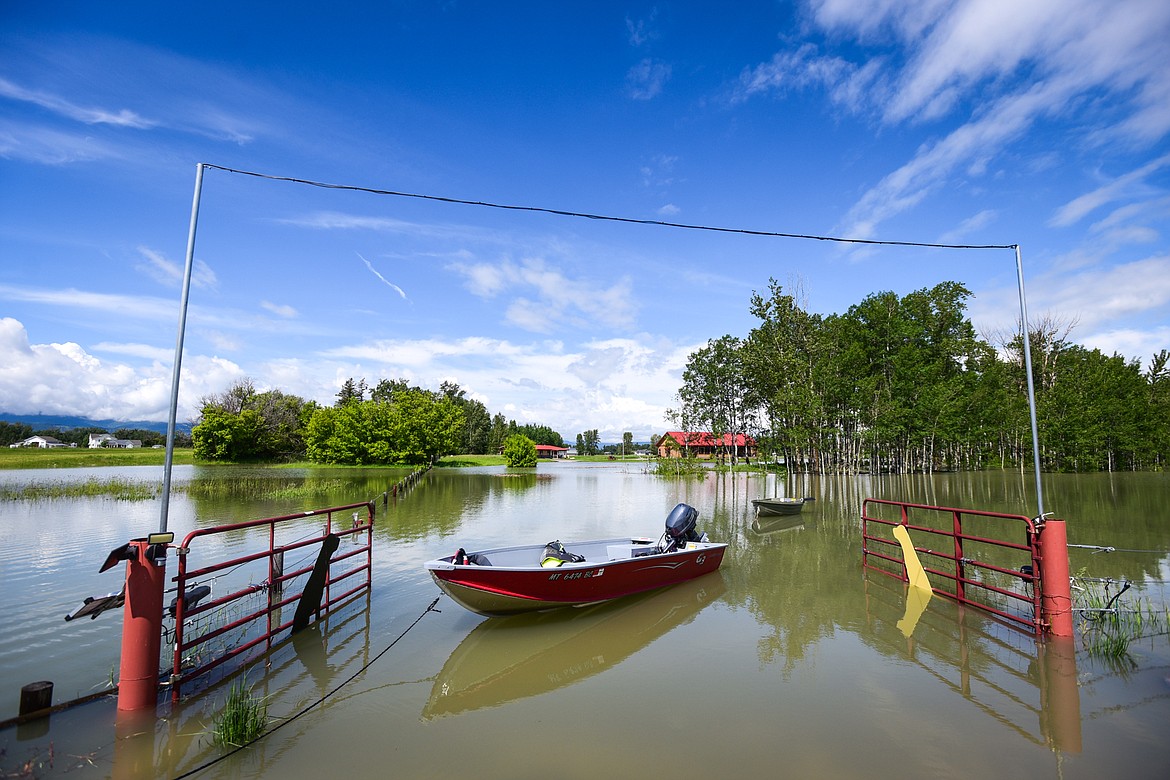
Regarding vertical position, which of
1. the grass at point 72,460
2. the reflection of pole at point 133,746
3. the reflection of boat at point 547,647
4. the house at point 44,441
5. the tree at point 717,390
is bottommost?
the reflection of boat at point 547,647

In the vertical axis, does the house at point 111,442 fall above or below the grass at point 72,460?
above

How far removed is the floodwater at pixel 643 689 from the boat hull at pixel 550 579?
1.21 ft

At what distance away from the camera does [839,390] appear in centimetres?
4138

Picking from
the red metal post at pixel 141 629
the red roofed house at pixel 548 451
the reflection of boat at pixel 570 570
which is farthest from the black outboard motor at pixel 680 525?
the red roofed house at pixel 548 451

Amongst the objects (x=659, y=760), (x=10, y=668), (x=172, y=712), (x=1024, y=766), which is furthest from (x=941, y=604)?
(x=10, y=668)

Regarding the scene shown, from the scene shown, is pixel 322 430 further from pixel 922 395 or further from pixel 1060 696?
pixel 1060 696

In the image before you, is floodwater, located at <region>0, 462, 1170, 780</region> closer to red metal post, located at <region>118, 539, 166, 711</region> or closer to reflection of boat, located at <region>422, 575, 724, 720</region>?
reflection of boat, located at <region>422, 575, 724, 720</region>

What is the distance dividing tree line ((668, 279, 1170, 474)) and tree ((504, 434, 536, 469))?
28312 mm

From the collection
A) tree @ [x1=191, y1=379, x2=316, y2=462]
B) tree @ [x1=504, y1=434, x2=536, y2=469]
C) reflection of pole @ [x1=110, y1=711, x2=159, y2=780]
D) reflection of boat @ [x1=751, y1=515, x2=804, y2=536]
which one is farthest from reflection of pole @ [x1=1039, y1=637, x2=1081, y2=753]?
tree @ [x1=191, y1=379, x2=316, y2=462]

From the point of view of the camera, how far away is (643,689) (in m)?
5.95

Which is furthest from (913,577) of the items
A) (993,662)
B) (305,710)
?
(305,710)

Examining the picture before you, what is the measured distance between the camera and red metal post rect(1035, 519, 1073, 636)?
6.80 metres

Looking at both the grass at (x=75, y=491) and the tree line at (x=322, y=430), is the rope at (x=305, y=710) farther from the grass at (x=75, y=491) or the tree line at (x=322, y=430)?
the tree line at (x=322, y=430)

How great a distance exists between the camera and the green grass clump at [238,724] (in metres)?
4.61
